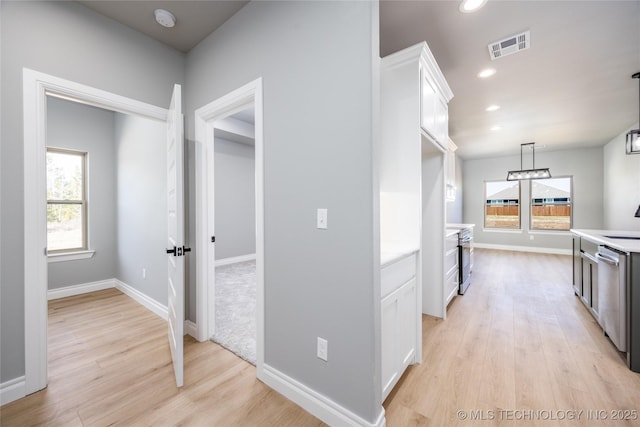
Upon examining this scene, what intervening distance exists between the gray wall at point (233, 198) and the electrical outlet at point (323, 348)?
14.4ft

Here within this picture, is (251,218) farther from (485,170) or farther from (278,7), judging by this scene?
(485,170)

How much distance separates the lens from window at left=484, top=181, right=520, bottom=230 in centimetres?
762

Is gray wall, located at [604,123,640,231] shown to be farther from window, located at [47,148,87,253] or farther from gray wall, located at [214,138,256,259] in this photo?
window, located at [47,148,87,253]

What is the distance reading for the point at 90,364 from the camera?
2107 millimetres

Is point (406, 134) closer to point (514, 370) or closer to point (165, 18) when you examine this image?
point (514, 370)

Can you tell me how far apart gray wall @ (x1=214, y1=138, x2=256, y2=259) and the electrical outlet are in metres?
4.39

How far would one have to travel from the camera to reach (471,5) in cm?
194

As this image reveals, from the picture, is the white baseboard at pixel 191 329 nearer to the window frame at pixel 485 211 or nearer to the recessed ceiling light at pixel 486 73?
the recessed ceiling light at pixel 486 73

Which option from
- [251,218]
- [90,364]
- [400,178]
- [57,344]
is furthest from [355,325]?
[251,218]

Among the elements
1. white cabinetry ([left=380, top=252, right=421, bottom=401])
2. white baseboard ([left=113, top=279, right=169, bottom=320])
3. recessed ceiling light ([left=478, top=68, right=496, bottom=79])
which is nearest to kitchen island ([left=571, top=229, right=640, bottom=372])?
white cabinetry ([left=380, top=252, right=421, bottom=401])

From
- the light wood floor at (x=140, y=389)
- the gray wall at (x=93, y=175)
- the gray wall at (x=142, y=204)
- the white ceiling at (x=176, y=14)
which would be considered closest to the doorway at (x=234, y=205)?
the gray wall at (x=142, y=204)

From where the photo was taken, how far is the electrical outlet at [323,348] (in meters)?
1.55

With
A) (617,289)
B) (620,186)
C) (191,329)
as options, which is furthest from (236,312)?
(620,186)

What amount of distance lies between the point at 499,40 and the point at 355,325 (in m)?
2.87
